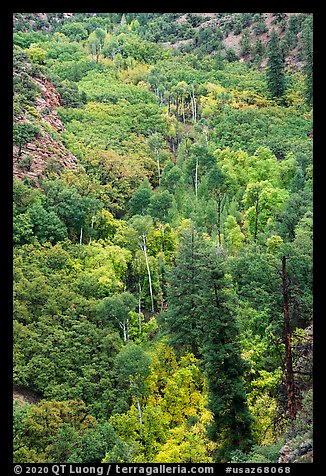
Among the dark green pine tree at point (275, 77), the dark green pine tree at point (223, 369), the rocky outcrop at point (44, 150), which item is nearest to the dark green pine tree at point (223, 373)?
the dark green pine tree at point (223, 369)

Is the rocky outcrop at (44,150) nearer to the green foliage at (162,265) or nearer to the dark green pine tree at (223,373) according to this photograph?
the green foliage at (162,265)

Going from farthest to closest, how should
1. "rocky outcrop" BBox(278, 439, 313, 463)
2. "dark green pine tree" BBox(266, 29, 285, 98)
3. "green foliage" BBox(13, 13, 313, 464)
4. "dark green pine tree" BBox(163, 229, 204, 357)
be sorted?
"dark green pine tree" BBox(266, 29, 285, 98) → "dark green pine tree" BBox(163, 229, 204, 357) → "green foliage" BBox(13, 13, 313, 464) → "rocky outcrop" BBox(278, 439, 313, 463)

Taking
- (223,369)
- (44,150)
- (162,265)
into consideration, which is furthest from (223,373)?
(44,150)

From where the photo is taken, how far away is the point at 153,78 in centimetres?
5769

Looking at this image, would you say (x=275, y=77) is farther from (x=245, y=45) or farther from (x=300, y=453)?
(x=300, y=453)

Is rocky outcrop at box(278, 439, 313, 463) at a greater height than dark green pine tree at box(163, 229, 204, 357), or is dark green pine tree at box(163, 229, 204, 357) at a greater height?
dark green pine tree at box(163, 229, 204, 357)

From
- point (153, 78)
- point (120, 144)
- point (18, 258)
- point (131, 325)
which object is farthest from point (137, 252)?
point (153, 78)

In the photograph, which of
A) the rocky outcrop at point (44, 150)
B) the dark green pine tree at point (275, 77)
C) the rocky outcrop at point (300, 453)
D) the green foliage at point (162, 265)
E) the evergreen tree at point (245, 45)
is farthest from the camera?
the evergreen tree at point (245, 45)

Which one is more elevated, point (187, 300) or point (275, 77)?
point (275, 77)

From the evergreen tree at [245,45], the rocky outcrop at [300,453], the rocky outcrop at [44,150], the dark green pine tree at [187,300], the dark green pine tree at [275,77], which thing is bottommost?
the rocky outcrop at [300,453]

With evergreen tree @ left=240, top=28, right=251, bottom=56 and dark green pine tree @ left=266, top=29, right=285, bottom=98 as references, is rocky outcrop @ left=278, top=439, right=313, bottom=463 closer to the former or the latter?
Answer: dark green pine tree @ left=266, top=29, right=285, bottom=98

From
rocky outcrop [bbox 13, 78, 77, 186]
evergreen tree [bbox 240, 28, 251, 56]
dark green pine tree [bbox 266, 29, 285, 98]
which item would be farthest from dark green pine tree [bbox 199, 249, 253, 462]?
evergreen tree [bbox 240, 28, 251, 56]
